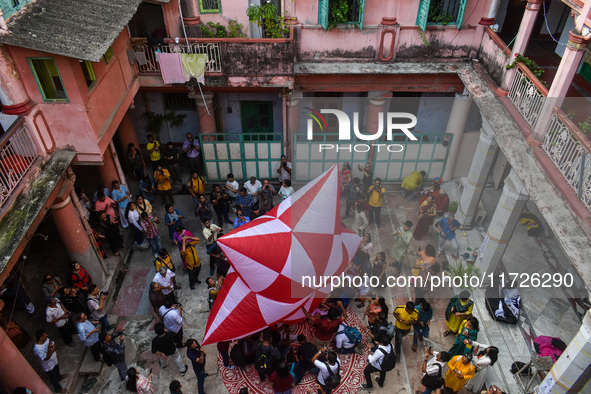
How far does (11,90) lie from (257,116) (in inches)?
320

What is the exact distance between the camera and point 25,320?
970 centimetres

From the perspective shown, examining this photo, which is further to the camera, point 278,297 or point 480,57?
point 480,57

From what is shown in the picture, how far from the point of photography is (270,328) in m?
8.58

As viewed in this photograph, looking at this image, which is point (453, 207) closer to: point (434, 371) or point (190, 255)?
point (434, 371)

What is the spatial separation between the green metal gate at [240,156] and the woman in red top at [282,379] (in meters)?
7.18

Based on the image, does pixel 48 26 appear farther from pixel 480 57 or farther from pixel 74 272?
pixel 480 57

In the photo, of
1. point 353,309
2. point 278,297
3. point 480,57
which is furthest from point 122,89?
point 480,57

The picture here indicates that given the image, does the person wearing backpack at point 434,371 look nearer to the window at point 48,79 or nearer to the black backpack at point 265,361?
the black backpack at point 265,361

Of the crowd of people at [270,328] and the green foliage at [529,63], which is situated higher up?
the green foliage at [529,63]

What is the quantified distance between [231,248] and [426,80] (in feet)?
25.4

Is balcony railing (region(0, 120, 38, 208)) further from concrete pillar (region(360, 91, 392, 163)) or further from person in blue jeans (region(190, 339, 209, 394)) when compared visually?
concrete pillar (region(360, 91, 392, 163))

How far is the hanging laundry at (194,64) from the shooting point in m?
11.1

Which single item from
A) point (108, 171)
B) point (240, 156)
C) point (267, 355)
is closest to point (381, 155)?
point (240, 156)

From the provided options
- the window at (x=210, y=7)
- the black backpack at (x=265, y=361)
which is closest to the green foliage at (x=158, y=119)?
the window at (x=210, y=7)
